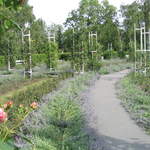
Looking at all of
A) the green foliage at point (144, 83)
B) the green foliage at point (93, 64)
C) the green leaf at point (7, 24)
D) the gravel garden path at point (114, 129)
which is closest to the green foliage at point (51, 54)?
the green foliage at point (93, 64)

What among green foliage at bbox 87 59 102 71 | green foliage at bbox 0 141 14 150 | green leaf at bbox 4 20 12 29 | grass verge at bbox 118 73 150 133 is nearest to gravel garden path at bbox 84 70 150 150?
grass verge at bbox 118 73 150 133

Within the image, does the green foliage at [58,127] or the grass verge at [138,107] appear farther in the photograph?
the grass verge at [138,107]

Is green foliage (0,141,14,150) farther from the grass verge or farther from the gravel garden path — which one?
the grass verge

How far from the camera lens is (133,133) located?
18.9 feet

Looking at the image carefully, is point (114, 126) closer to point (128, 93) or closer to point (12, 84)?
point (128, 93)

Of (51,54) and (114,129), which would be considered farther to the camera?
(51,54)

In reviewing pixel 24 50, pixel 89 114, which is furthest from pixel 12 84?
pixel 89 114

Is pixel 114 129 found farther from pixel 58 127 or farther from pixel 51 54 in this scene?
pixel 51 54

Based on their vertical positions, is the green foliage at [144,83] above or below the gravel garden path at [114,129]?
above

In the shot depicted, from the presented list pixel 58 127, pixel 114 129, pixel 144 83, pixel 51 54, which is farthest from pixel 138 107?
pixel 51 54

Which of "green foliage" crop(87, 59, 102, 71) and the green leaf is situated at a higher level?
the green leaf

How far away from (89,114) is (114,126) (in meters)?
0.78

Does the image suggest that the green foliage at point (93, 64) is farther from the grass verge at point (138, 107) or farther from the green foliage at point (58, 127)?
the green foliage at point (58, 127)

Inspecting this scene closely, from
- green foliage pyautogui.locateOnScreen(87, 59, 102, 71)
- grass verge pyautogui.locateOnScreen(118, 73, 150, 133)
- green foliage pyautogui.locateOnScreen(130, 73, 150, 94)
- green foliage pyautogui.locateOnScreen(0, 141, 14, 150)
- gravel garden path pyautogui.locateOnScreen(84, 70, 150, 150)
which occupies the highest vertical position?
green foliage pyautogui.locateOnScreen(0, 141, 14, 150)
